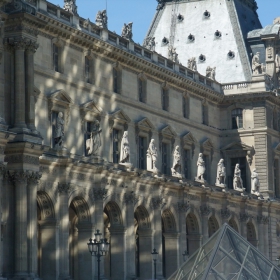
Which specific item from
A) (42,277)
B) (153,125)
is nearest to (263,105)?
(153,125)

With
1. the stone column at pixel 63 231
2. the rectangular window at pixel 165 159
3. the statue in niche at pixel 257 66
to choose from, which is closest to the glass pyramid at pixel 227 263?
the stone column at pixel 63 231

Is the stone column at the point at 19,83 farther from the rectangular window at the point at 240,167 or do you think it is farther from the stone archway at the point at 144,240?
the rectangular window at the point at 240,167

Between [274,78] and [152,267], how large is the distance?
27.0 metres

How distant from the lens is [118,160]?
70.0 meters

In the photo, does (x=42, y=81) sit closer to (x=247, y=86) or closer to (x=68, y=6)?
(x=68, y=6)

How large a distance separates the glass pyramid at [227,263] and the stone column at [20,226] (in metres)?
7.24

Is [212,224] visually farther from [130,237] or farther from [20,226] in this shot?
[20,226]

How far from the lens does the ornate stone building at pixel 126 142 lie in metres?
55.5

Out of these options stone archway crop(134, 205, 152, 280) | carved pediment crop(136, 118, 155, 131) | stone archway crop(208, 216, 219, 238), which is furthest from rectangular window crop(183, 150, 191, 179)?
stone archway crop(134, 205, 152, 280)

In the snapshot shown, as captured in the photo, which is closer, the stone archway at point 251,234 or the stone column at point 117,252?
the stone column at point 117,252

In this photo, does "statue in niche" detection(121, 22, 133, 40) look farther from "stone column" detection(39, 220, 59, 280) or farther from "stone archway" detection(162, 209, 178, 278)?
"stone column" detection(39, 220, 59, 280)

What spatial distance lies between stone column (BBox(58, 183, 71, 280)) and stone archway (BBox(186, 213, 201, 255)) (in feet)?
62.7

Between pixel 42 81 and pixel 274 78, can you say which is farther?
pixel 274 78

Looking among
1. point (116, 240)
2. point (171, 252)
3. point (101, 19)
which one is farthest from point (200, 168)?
point (101, 19)
